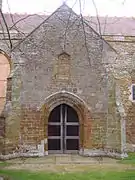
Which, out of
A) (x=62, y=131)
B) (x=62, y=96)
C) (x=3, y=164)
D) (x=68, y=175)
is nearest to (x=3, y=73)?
(x=62, y=96)

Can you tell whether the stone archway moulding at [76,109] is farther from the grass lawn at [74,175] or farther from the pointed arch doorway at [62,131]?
the grass lawn at [74,175]

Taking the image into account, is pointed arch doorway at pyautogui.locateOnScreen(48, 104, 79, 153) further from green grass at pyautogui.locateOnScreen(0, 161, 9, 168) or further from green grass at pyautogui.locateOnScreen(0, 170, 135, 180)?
green grass at pyautogui.locateOnScreen(0, 170, 135, 180)

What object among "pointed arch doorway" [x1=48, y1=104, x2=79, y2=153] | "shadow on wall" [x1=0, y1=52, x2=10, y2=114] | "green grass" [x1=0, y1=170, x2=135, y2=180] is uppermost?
"shadow on wall" [x1=0, y1=52, x2=10, y2=114]

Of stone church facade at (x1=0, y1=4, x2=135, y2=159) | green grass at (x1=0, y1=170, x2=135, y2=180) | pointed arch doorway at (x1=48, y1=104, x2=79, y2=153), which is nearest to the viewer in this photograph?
green grass at (x1=0, y1=170, x2=135, y2=180)

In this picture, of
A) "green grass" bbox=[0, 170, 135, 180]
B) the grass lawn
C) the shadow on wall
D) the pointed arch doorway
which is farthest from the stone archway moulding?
the shadow on wall

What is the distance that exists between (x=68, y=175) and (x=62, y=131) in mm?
4722

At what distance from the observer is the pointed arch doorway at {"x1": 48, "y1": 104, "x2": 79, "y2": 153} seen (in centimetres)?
1756

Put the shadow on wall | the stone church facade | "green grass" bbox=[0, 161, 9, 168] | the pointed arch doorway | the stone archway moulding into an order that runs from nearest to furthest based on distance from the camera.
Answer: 1. "green grass" bbox=[0, 161, 9, 168]
2. the stone church facade
3. the stone archway moulding
4. the pointed arch doorway
5. the shadow on wall

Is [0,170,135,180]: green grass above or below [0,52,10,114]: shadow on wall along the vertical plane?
below

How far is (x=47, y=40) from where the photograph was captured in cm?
1764

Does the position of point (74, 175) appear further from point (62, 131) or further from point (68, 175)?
point (62, 131)

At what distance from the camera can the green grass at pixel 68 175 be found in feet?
41.5

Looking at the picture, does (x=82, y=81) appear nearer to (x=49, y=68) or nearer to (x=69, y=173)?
(x=49, y=68)

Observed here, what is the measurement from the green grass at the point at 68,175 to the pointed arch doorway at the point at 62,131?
410cm
